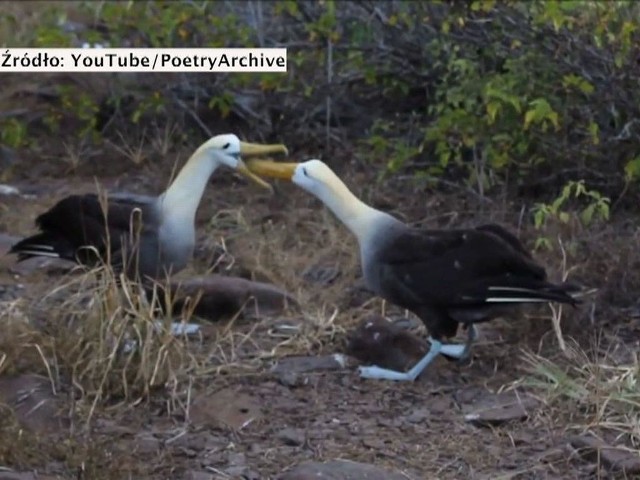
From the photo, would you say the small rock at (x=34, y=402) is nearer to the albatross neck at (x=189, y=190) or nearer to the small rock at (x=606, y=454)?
the albatross neck at (x=189, y=190)

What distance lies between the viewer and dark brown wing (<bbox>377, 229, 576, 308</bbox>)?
207 inches

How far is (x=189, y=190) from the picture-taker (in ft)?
19.6

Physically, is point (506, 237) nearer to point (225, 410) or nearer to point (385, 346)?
point (385, 346)

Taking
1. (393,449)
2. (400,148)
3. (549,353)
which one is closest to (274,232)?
(400,148)

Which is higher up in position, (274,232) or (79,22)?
(79,22)

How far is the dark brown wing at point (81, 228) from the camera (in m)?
5.89

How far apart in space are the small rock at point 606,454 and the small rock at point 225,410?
1054mm

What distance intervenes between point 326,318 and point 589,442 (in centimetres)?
151

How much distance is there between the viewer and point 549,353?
18.2 ft

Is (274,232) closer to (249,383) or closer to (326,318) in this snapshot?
(326,318)

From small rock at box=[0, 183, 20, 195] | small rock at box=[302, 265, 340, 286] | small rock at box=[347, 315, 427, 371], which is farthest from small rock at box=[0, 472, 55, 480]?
small rock at box=[0, 183, 20, 195]

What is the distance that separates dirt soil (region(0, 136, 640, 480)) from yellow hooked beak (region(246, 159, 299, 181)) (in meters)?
0.54

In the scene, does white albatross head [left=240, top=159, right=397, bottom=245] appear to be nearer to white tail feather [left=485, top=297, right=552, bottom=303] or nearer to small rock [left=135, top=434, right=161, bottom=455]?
white tail feather [left=485, top=297, right=552, bottom=303]

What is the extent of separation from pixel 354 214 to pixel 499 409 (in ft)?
3.21
